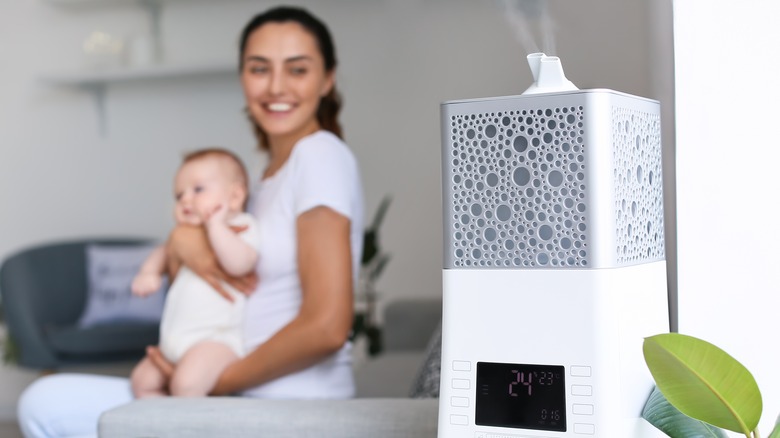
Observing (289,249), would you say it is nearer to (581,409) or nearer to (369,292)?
(581,409)

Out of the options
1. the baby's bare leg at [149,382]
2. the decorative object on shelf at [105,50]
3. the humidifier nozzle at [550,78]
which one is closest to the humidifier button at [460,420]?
the humidifier nozzle at [550,78]

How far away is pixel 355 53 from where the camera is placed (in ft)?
14.9

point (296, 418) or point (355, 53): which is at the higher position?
point (355, 53)

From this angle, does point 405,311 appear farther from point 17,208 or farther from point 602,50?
point 17,208

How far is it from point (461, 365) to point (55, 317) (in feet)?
12.5

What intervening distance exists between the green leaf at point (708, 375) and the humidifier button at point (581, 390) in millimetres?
75

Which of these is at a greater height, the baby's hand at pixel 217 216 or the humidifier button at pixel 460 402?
the baby's hand at pixel 217 216

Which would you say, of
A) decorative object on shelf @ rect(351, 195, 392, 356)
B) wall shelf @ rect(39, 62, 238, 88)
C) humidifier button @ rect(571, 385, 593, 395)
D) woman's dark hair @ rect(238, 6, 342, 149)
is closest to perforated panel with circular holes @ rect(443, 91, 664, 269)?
humidifier button @ rect(571, 385, 593, 395)

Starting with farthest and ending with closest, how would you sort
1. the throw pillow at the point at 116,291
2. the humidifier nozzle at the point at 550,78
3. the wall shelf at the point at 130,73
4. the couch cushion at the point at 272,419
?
the wall shelf at the point at 130,73
the throw pillow at the point at 116,291
the couch cushion at the point at 272,419
the humidifier nozzle at the point at 550,78

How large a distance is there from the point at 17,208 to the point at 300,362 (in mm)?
3842

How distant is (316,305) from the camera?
1502 mm

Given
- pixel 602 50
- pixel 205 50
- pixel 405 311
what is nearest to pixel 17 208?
pixel 205 50

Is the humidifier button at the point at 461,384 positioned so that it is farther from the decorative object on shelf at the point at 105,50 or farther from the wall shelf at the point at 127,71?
the decorative object on shelf at the point at 105,50

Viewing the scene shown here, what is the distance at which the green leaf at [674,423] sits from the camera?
868 mm
